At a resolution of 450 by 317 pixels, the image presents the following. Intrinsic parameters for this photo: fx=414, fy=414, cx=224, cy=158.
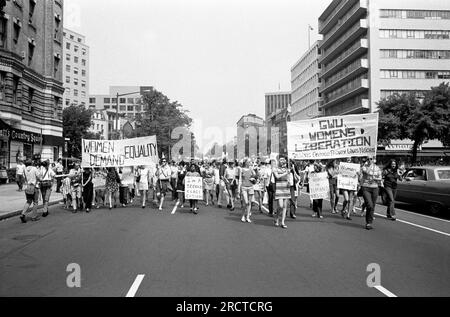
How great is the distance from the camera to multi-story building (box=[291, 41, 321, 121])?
82.8 metres

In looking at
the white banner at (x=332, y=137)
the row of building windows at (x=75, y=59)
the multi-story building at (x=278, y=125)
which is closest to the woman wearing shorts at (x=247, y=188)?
the white banner at (x=332, y=137)

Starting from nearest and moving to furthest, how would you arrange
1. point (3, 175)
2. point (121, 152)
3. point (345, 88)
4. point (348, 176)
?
point (348, 176) < point (121, 152) < point (3, 175) < point (345, 88)

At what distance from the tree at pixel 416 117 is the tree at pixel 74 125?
4695cm

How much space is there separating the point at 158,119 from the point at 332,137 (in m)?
44.1

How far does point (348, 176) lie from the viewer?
1293cm

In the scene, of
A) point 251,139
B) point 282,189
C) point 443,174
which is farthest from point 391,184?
point 251,139

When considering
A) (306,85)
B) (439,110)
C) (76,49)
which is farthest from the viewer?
(76,49)

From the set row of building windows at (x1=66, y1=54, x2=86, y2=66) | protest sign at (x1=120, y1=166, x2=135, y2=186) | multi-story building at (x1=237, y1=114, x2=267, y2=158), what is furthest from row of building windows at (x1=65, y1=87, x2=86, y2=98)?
protest sign at (x1=120, y1=166, x2=135, y2=186)

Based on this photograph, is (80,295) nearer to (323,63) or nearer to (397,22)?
(397,22)

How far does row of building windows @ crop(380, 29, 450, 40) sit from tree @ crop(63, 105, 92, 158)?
47.7 metres

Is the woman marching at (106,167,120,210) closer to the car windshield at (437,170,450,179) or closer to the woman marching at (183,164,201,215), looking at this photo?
the woman marching at (183,164,201,215)

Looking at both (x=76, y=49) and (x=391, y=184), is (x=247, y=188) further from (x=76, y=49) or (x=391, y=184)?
(x=76, y=49)

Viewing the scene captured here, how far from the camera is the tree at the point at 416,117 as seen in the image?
124 feet
